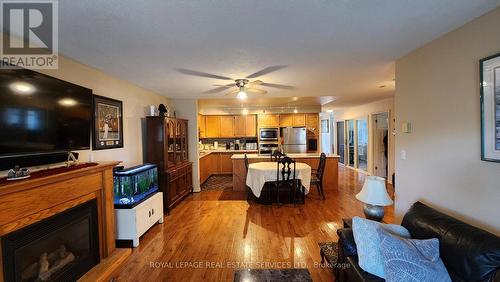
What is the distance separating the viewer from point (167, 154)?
4066 mm

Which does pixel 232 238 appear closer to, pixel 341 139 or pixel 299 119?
pixel 299 119

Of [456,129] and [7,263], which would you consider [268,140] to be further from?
[7,263]

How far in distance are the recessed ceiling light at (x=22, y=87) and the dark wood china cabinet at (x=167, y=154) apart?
2.27 m

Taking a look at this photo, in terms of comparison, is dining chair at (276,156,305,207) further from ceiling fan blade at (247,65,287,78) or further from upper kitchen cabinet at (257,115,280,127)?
upper kitchen cabinet at (257,115,280,127)

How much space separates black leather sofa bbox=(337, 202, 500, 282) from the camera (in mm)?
1246

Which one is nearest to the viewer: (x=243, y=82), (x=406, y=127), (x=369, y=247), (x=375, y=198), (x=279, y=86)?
(x=369, y=247)

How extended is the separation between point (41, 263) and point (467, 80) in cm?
373

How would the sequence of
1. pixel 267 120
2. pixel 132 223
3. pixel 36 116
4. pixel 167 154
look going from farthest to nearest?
pixel 267 120
pixel 167 154
pixel 132 223
pixel 36 116

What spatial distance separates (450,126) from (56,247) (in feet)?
11.8

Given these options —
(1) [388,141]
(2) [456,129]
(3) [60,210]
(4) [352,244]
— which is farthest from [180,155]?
(1) [388,141]

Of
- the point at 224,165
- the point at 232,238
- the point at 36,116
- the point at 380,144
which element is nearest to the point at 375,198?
the point at 232,238

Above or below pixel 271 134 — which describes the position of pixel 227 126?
above

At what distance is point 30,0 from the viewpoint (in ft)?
4.77

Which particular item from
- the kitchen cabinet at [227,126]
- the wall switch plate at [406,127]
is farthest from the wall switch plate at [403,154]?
the kitchen cabinet at [227,126]
